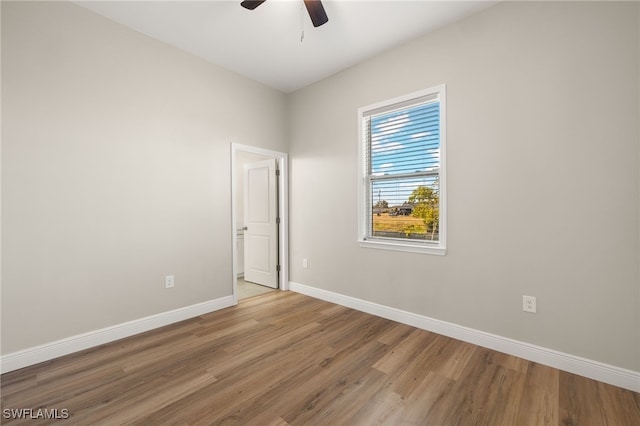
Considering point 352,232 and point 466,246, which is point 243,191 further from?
Answer: point 466,246

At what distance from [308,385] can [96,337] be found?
197cm

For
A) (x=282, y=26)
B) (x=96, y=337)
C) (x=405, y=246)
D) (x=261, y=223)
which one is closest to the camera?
(x=96, y=337)

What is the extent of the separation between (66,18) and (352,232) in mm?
3294

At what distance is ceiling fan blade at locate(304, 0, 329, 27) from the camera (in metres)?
2.08

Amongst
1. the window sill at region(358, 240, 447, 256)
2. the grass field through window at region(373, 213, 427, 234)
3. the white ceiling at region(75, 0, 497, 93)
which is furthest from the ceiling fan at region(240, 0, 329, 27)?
the window sill at region(358, 240, 447, 256)

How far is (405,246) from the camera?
2.94m

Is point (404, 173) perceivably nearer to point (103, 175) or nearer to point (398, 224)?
point (398, 224)

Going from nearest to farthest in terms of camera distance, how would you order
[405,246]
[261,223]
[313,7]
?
[313,7]
[405,246]
[261,223]

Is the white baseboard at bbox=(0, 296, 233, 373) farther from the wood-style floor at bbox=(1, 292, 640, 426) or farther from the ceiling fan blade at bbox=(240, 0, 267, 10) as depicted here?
the ceiling fan blade at bbox=(240, 0, 267, 10)

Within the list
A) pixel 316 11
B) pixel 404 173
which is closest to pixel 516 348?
pixel 404 173

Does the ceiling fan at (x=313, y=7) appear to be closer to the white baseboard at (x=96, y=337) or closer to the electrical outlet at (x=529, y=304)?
the electrical outlet at (x=529, y=304)

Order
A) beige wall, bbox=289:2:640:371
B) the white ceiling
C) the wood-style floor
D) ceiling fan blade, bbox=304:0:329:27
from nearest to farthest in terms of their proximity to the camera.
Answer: the wood-style floor → beige wall, bbox=289:2:640:371 → ceiling fan blade, bbox=304:0:329:27 → the white ceiling

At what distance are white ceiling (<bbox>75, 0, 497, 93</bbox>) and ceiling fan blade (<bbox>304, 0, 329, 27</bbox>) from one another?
264 mm

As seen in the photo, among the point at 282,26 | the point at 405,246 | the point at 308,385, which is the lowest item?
the point at 308,385
